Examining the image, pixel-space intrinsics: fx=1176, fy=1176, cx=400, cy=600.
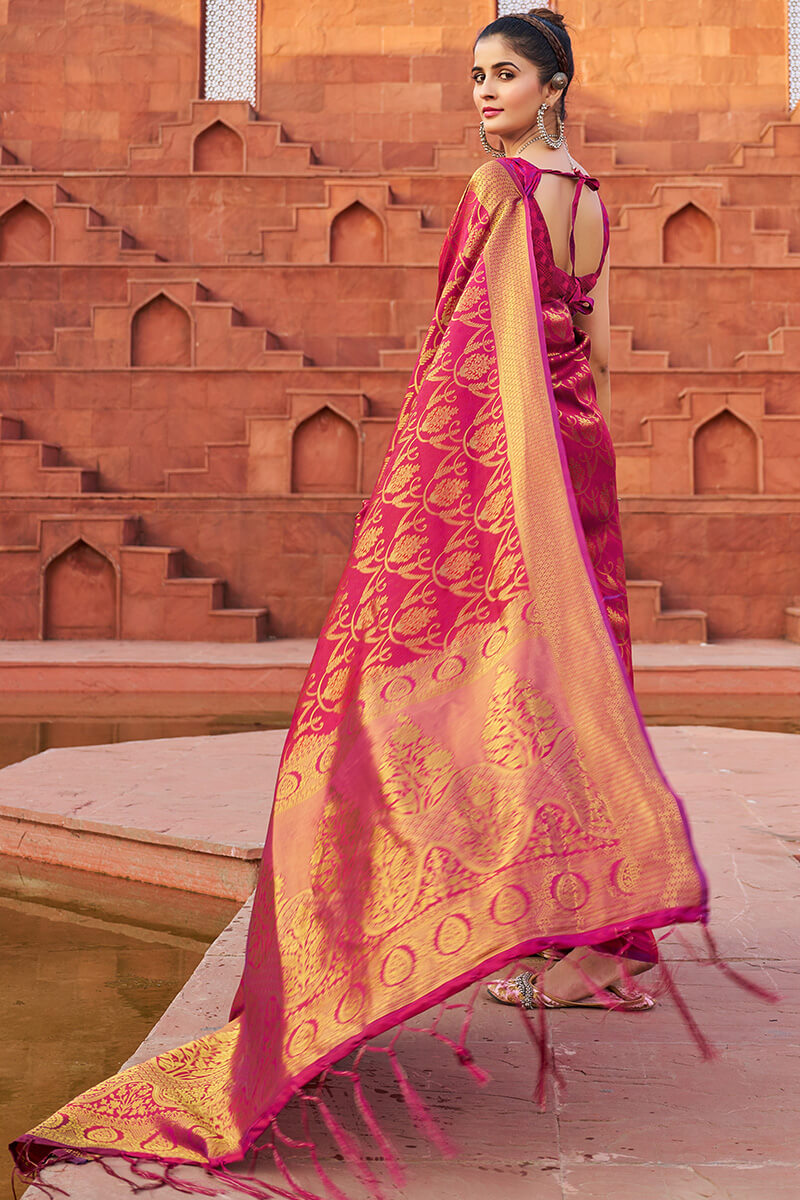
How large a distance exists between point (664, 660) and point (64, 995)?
188 inches

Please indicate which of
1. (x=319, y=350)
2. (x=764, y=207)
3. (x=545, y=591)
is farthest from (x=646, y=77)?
(x=545, y=591)

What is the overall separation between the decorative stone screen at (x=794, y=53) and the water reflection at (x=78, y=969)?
11169 mm

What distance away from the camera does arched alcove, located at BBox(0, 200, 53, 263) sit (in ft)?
34.2

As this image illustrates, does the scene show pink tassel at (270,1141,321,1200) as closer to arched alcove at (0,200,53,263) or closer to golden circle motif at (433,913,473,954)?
golden circle motif at (433,913,473,954)

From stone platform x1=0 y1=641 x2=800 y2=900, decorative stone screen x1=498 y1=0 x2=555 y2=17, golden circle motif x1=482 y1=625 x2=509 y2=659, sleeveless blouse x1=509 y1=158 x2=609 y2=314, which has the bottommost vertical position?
stone platform x1=0 y1=641 x2=800 y2=900

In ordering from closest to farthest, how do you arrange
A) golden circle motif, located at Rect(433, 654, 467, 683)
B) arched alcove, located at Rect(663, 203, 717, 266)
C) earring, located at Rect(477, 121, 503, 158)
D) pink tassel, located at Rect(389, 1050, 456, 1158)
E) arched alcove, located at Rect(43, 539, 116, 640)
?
pink tassel, located at Rect(389, 1050, 456, 1158)
golden circle motif, located at Rect(433, 654, 467, 683)
earring, located at Rect(477, 121, 503, 158)
arched alcove, located at Rect(43, 539, 116, 640)
arched alcove, located at Rect(663, 203, 717, 266)

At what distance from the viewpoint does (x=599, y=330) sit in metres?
1.83

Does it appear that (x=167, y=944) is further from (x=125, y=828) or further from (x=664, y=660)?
(x=664, y=660)

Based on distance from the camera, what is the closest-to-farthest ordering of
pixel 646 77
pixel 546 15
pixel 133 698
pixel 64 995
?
pixel 546 15 < pixel 64 995 < pixel 133 698 < pixel 646 77

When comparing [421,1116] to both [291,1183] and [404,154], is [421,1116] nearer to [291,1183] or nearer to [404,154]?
[291,1183]

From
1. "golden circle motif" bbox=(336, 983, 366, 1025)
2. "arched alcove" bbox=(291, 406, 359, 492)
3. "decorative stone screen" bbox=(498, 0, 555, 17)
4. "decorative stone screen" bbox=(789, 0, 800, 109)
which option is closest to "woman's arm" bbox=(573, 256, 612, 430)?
"golden circle motif" bbox=(336, 983, 366, 1025)

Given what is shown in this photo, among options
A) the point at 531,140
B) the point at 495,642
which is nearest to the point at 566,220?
the point at 531,140

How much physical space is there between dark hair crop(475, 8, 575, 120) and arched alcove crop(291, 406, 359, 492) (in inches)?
270

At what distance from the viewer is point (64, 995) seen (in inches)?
85.8
